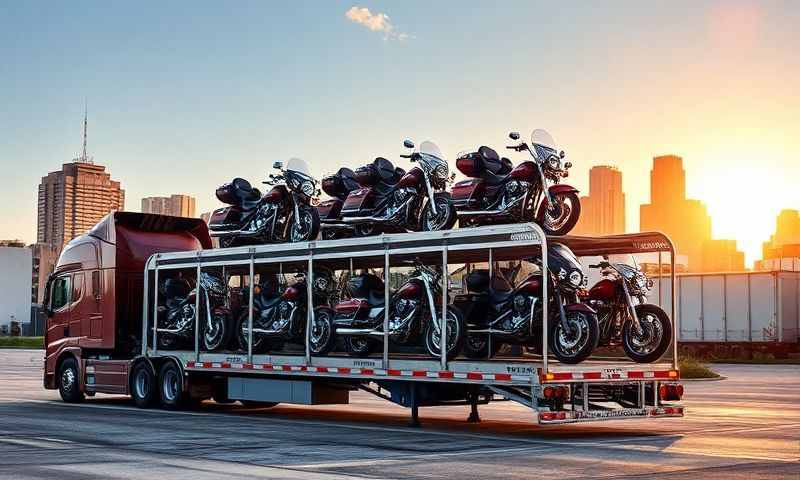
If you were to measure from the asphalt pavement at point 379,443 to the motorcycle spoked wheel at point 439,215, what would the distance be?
310 centimetres

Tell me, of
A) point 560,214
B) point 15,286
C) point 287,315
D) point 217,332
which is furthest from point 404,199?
point 15,286

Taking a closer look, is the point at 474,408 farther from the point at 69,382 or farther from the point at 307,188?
the point at 69,382

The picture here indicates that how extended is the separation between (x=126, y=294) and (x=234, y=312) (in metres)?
3.08

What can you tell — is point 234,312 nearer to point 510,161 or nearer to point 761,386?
point 510,161

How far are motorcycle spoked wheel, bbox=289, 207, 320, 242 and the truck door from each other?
611 cm

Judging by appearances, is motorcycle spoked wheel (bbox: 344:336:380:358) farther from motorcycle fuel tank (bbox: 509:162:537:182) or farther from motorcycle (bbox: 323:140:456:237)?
motorcycle fuel tank (bbox: 509:162:537:182)

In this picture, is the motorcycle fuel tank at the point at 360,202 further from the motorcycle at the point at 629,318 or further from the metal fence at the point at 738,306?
the metal fence at the point at 738,306

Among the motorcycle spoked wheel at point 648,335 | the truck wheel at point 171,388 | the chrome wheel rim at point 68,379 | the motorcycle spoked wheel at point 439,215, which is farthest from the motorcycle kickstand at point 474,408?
the chrome wheel rim at point 68,379

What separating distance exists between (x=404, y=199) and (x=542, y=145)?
2.59m

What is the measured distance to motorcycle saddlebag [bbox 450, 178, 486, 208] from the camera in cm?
1747

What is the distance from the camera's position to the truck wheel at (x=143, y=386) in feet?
72.6

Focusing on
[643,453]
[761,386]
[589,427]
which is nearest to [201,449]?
[643,453]

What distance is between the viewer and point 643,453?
1375 centimetres

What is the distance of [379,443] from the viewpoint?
595 inches
